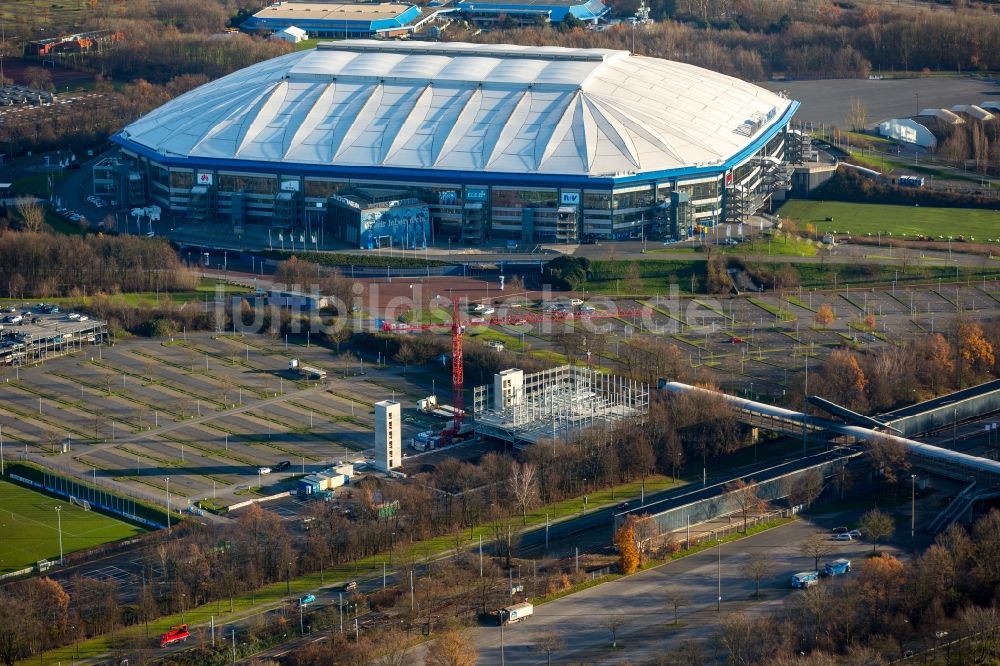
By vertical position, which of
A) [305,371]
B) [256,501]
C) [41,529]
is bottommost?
[41,529]

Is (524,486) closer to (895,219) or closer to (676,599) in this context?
(676,599)

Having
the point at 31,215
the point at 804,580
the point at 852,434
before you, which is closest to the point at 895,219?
the point at 852,434

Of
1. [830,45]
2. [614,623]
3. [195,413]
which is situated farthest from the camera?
[830,45]

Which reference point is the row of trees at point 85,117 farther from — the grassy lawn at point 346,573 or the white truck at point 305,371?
the grassy lawn at point 346,573

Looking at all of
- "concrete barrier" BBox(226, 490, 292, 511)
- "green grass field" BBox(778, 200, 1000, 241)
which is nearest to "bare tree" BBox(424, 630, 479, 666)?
"concrete barrier" BBox(226, 490, 292, 511)

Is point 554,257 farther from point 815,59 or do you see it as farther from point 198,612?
point 815,59

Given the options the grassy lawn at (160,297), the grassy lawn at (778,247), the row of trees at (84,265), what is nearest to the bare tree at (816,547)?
the grassy lawn at (778,247)
